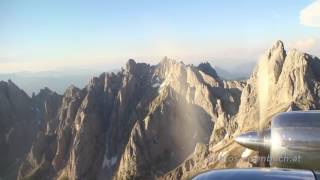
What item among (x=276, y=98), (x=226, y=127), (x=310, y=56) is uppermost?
(x=310, y=56)

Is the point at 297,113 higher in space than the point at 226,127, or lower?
higher

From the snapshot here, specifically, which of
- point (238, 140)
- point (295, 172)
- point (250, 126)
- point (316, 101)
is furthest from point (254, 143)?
point (250, 126)

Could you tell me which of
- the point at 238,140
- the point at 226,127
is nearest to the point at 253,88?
the point at 226,127

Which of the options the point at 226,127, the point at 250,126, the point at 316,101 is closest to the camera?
the point at 316,101

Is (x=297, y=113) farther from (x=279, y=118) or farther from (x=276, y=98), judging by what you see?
(x=276, y=98)

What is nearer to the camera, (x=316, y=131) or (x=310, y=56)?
(x=316, y=131)

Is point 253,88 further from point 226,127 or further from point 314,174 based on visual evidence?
point 314,174

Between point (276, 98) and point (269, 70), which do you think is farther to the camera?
point (269, 70)

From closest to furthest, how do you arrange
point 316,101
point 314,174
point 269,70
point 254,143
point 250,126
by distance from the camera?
point 314,174, point 254,143, point 316,101, point 250,126, point 269,70

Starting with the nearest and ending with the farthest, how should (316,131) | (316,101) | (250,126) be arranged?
(316,131), (316,101), (250,126)
